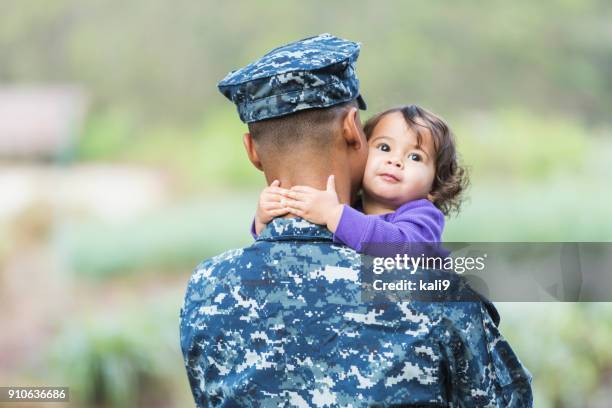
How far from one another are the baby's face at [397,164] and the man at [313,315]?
188 millimetres

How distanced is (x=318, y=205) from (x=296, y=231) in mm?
72

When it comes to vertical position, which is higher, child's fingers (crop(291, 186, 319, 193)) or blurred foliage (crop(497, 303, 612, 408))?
child's fingers (crop(291, 186, 319, 193))

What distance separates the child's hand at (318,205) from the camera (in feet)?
5.65

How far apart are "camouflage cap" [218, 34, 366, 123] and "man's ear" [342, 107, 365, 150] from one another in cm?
4

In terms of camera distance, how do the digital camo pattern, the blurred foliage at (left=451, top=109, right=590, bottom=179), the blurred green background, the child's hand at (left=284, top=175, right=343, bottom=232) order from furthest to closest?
the blurred foliage at (left=451, top=109, right=590, bottom=179), the blurred green background, the child's hand at (left=284, top=175, right=343, bottom=232), the digital camo pattern

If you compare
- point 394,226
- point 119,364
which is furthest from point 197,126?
point 394,226

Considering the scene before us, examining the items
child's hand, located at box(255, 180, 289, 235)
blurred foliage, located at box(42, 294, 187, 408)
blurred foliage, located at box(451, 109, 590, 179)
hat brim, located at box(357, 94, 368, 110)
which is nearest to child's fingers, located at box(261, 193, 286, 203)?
child's hand, located at box(255, 180, 289, 235)

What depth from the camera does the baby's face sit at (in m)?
1.99

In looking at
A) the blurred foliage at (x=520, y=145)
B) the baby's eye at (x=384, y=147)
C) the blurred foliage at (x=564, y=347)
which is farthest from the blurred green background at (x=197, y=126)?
the baby's eye at (x=384, y=147)

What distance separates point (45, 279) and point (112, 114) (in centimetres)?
128

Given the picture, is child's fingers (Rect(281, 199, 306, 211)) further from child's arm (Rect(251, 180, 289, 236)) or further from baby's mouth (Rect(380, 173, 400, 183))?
baby's mouth (Rect(380, 173, 400, 183))

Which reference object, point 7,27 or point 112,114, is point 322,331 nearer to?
point 112,114

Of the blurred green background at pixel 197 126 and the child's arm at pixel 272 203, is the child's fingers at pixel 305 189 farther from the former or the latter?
the blurred green background at pixel 197 126

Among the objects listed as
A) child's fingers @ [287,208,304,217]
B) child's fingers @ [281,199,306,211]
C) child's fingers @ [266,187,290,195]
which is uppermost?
child's fingers @ [266,187,290,195]
